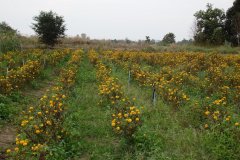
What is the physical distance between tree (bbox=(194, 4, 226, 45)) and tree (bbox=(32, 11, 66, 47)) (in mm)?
15945

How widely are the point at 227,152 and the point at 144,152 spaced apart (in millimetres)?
1230

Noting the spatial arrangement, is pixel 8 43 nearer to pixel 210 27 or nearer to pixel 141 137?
pixel 141 137

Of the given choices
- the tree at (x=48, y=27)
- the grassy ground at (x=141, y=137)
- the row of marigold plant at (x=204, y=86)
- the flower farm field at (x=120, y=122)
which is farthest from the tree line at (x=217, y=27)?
the grassy ground at (x=141, y=137)

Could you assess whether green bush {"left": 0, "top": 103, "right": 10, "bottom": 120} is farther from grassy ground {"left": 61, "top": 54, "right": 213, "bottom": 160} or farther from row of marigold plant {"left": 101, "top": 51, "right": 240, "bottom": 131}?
row of marigold plant {"left": 101, "top": 51, "right": 240, "bottom": 131}

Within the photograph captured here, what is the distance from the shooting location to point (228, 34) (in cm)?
3503

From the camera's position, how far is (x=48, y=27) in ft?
89.3

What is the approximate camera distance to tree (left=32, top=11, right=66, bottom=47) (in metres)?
27.4

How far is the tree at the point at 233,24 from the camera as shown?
32594mm

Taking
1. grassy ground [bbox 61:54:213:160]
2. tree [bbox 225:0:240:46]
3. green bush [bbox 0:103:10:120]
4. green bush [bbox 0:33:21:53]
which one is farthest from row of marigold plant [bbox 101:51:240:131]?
tree [bbox 225:0:240:46]

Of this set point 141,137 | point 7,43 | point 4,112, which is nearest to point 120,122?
point 141,137

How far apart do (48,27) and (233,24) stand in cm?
1901

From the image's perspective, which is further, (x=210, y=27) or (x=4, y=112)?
(x=210, y=27)

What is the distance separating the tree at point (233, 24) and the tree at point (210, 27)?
2.37 ft

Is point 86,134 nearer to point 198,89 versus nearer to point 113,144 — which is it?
point 113,144
